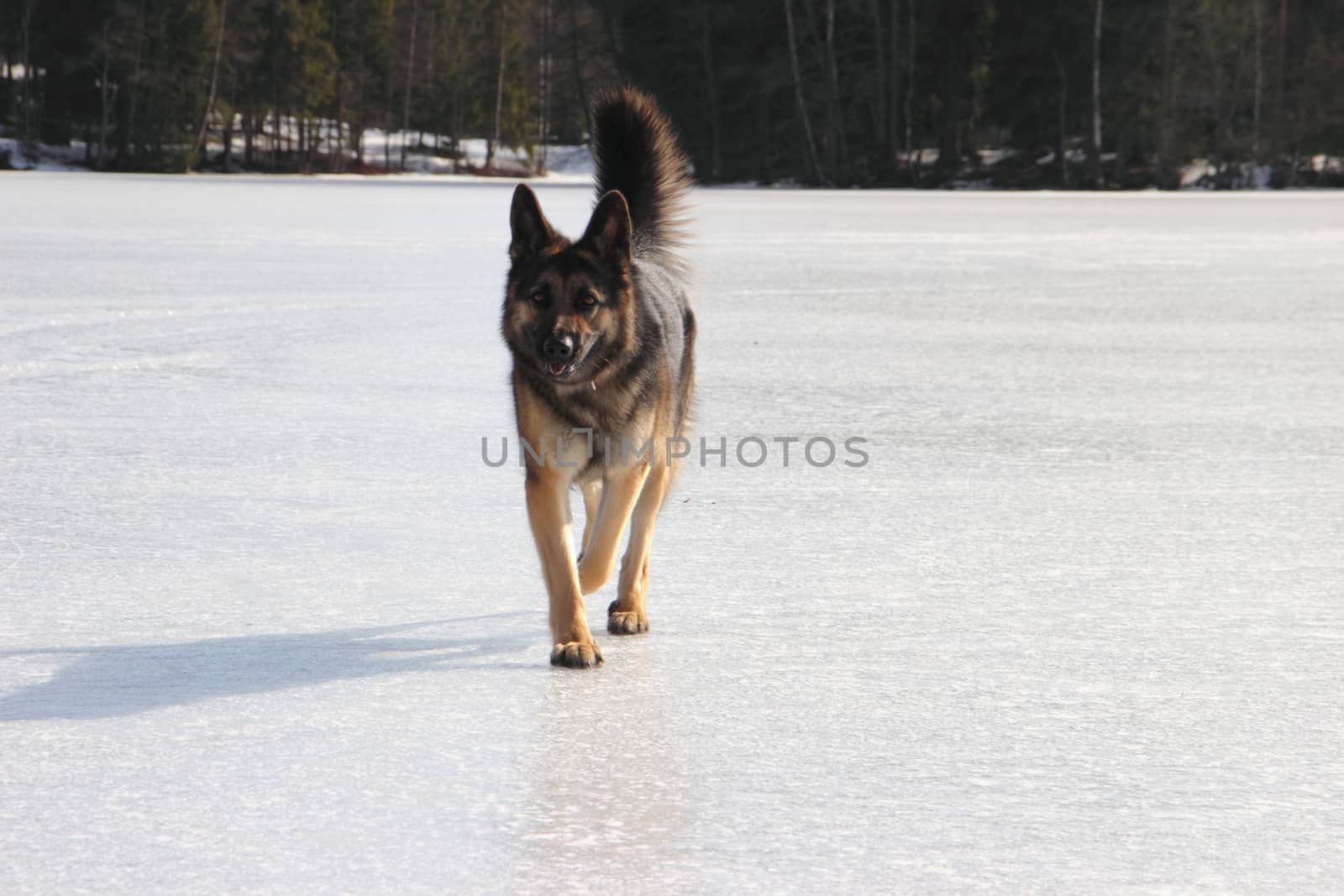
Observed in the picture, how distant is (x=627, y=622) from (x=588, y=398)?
0.55 m

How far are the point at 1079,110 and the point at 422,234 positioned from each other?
4120cm

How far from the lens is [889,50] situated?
6178cm

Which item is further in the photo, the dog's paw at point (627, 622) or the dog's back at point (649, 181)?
the dog's back at point (649, 181)

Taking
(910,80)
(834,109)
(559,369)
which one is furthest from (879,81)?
(559,369)

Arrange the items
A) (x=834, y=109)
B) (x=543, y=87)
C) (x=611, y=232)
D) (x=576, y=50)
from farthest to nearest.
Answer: (x=543, y=87) → (x=576, y=50) → (x=834, y=109) → (x=611, y=232)

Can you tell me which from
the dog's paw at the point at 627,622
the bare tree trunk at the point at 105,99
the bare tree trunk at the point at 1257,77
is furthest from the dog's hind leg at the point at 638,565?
the bare tree trunk at the point at 105,99

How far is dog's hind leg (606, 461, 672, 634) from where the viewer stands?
4066mm

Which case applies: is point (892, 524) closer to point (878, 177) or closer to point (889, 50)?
point (878, 177)

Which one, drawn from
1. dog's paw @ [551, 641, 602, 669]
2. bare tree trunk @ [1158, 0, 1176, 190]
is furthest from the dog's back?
bare tree trunk @ [1158, 0, 1176, 190]

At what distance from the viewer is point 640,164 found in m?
5.05

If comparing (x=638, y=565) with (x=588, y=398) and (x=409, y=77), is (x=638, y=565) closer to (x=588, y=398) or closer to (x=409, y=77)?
(x=588, y=398)

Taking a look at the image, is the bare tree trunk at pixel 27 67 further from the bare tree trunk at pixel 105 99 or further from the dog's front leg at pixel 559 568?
the dog's front leg at pixel 559 568

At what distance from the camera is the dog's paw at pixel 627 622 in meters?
4.05

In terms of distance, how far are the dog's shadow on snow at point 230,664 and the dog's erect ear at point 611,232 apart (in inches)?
37.0
